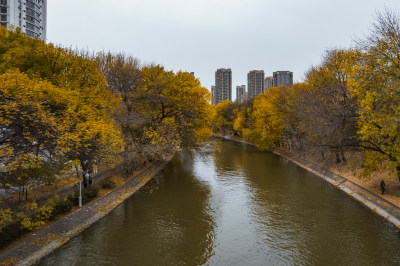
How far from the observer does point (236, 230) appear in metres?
18.3

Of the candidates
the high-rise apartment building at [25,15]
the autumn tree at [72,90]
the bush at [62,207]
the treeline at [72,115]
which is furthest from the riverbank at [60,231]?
the high-rise apartment building at [25,15]

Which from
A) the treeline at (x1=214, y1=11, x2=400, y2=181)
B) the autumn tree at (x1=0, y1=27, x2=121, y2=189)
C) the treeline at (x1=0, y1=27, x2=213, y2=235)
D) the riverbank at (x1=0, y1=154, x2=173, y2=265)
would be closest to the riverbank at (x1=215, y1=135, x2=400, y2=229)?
the treeline at (x1=214, y1=11, x2=400, y2=181)

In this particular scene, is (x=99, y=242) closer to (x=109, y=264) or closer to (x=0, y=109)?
(x=109, y=264)

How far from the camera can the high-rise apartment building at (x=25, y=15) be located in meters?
65.6

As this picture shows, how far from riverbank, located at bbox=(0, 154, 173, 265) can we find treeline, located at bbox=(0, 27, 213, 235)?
0.92m

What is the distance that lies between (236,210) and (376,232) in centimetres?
969

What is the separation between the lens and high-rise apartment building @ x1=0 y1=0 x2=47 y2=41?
65562 millimetres

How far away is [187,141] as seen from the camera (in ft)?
110

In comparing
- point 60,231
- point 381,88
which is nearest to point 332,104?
point 381,88

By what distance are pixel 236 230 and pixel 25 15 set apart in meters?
81.9

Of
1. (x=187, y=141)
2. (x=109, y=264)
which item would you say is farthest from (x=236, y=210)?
(x=187, y=141)

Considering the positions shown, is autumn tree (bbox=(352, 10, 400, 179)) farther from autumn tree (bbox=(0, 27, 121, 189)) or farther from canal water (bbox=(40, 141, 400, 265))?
autumn tree (bbox=(0, 27, 121, 189))

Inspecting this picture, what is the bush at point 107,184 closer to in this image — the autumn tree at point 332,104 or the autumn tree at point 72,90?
the autumn tree at point 72,90

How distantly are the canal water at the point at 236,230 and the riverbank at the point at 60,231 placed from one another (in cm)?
59
